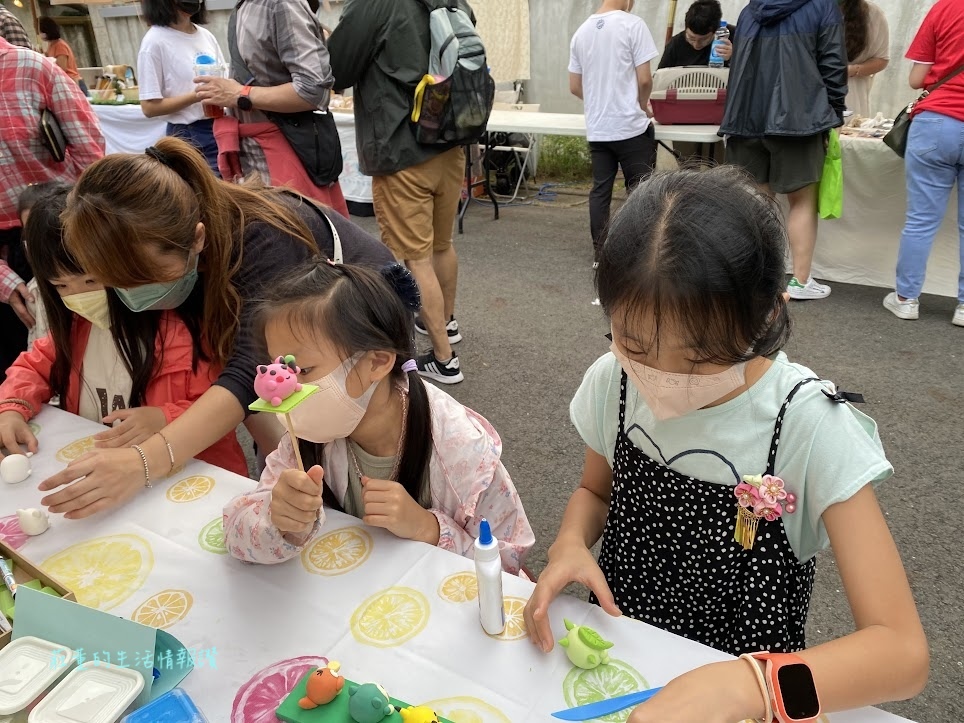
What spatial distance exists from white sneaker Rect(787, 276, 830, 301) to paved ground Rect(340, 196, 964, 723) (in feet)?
0.16

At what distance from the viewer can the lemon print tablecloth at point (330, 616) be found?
794mm

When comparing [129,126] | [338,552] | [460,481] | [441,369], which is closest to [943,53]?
[441,369]

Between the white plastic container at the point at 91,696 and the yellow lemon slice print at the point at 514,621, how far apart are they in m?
0.44

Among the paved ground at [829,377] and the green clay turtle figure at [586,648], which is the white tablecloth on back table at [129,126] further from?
the green clay turtle figure at [586,648]

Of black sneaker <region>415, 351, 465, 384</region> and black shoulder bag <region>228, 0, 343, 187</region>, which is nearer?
black shoulder bag <region>228, 0, 343, 187</region>

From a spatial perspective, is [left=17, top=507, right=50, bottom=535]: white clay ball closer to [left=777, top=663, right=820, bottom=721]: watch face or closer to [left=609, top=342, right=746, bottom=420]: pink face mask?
[left=609, top=342, right=746, bottom=420]: pink face mask

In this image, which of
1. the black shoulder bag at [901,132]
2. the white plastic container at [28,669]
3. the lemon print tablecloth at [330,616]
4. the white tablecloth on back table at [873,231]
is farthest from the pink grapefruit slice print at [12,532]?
the white tablecloth on back table at [873,231]

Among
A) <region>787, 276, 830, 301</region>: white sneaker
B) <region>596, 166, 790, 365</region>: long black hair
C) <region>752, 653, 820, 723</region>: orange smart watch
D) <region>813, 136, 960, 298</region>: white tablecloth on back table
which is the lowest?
<region>787, 276, 830, 301</region>: white sneaker

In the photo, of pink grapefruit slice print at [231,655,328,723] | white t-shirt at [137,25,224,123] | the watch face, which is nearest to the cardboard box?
pink grapefruit slice print at [231,655,328,723]

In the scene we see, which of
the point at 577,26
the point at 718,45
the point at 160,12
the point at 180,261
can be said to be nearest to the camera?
the point at 180,261

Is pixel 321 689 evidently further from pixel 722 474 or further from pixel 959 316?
pixel 959 316

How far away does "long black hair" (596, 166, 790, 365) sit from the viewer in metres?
0.76

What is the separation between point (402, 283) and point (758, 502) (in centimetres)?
67

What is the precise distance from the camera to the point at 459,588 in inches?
37.3
